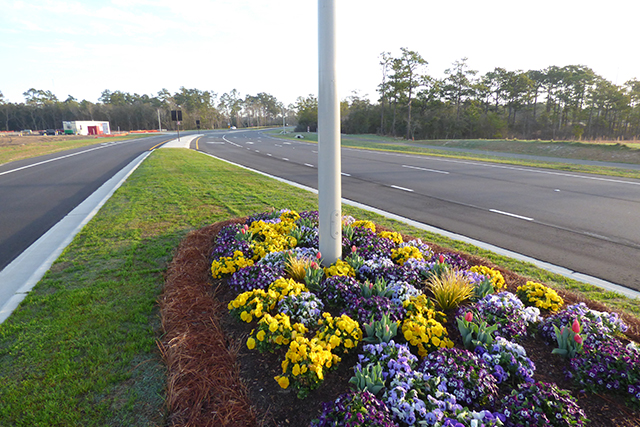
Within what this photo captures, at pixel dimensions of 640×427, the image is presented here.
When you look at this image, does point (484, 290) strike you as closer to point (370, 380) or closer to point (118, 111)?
point (370, 380)

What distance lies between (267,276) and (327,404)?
1.80 metres

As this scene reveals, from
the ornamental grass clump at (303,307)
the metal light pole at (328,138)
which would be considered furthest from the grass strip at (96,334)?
the metal light pole at (328,138)

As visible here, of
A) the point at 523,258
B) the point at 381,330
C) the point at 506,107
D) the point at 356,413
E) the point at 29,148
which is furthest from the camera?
the point at 506,107

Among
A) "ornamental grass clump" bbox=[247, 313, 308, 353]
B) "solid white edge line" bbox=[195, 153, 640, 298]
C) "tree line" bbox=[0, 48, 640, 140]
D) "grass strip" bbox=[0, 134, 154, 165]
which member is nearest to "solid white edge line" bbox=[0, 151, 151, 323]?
"ornamental grass clump" bbox=[247, 313, 308, 353]

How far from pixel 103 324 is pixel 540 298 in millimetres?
4086

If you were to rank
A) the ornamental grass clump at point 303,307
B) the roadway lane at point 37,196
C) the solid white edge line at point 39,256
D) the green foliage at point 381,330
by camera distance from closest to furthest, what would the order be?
the green foliage at point 381,330
the ornamental grass clump at point 303,307
the solid white edge line at point 39,256
the roadway lane at point 37,196

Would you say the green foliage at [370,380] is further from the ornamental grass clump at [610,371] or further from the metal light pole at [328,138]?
the metal light pole at [328,138]

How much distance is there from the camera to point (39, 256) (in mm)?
5410

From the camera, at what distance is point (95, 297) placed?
3.97 meters

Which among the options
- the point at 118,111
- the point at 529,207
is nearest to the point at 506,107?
the point at 529,207

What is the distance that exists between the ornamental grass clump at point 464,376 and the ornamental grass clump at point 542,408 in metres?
0.12

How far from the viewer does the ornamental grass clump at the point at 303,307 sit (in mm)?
3141

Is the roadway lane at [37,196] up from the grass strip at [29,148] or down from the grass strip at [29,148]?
down

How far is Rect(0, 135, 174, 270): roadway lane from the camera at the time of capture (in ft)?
21.6
